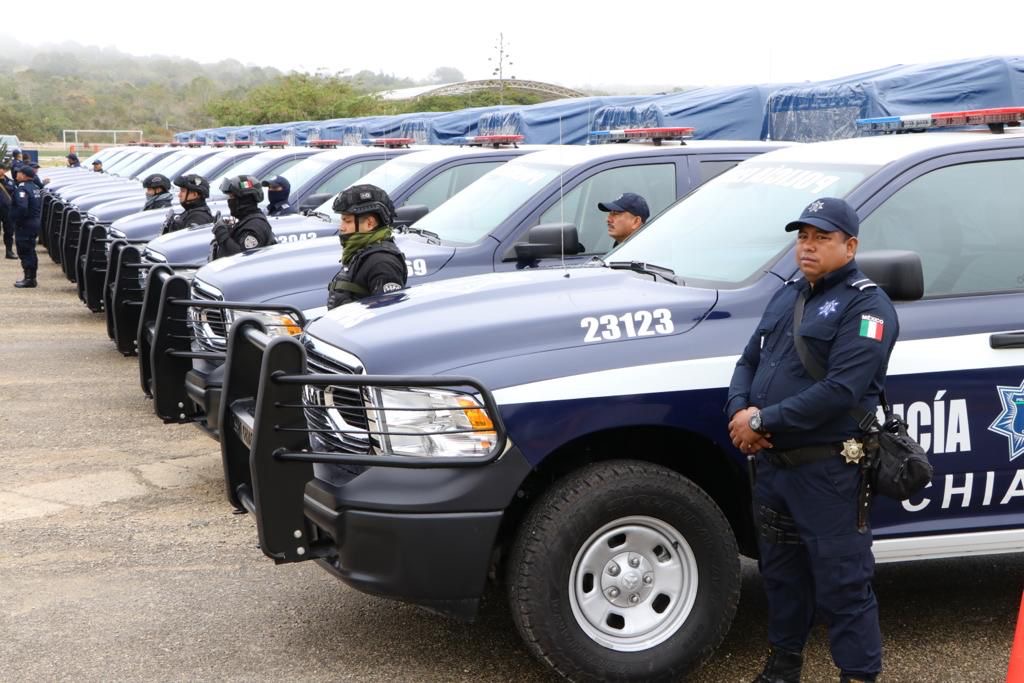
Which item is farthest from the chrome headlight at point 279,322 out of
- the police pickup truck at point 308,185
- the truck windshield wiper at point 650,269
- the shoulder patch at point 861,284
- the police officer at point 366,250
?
the police pickup truck at point 308,185

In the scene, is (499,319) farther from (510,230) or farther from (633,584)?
(510,230)

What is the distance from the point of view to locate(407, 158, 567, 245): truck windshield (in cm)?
748

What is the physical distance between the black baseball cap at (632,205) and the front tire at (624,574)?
3.07m

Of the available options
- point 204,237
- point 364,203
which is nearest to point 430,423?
point 364,203

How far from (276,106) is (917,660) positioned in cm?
6480

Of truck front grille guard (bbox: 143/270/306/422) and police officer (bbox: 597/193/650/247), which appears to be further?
police officer (bbox: 597/193/650/247)

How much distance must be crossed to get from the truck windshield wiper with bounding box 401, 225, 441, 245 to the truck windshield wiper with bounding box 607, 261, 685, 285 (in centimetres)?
250

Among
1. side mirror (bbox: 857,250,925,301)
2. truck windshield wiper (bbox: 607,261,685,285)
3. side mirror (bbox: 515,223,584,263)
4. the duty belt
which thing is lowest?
the duty belt

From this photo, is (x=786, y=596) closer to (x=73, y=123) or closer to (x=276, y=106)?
(x=276, y=106)

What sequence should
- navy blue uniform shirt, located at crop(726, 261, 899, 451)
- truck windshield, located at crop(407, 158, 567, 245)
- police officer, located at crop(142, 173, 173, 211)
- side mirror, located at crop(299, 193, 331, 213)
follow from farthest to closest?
police officer, located at crop(142, 173, 173, 211), side mirror, located at crop(299, 193, 331, 213), truck windshield, located at crop(407, 158, 567, 245), navy blue uniform shirt, located at crop(726, 261, 899, 451)

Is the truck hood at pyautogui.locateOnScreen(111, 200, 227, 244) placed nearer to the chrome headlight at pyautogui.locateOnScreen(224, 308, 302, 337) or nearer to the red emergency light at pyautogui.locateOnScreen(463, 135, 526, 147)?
the red emergency light at pyautogui.locateOnScreen(463, 135, 526, 147)

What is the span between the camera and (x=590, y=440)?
4270 mm

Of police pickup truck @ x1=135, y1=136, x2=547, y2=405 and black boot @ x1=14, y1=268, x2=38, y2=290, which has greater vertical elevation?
police pickup truck @ x1=135, y1=136, x2=547, y2=405

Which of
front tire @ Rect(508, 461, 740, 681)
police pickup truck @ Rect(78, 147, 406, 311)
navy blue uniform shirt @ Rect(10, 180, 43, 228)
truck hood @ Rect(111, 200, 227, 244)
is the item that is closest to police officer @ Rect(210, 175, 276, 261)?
police pickup truck @ Rect(78, 147, 406, 311)
